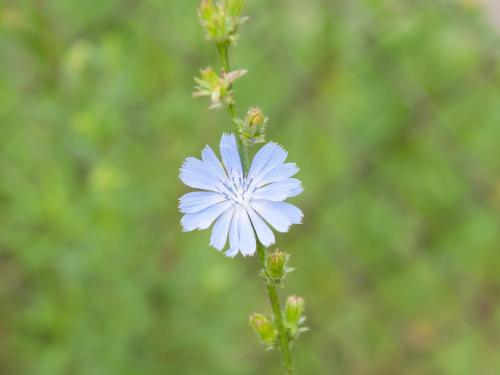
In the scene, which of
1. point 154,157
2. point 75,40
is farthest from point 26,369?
point 75,40

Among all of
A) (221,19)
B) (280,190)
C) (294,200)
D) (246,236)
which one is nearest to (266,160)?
(280,190)

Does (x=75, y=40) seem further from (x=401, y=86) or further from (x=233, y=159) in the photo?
(x=233, y=159)

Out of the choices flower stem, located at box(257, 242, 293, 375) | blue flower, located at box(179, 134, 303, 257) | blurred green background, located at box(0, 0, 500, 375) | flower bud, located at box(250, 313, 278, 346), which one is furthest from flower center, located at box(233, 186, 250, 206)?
blurred green background, located at box(0, 0, 500, 375)

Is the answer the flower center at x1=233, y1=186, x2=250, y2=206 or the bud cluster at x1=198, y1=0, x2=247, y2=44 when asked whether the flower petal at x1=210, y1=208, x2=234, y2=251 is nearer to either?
the flower center at x1=233, y1=186, x2=250, y2=206

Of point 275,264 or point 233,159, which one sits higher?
point 233,159

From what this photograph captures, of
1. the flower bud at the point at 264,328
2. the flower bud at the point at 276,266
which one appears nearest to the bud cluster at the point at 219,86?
the flower bud at the point at 276,266

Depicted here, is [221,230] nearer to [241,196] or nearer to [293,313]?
[241,196]

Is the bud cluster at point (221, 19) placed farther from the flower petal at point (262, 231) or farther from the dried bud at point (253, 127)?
the flower petal at point (262, 231)
